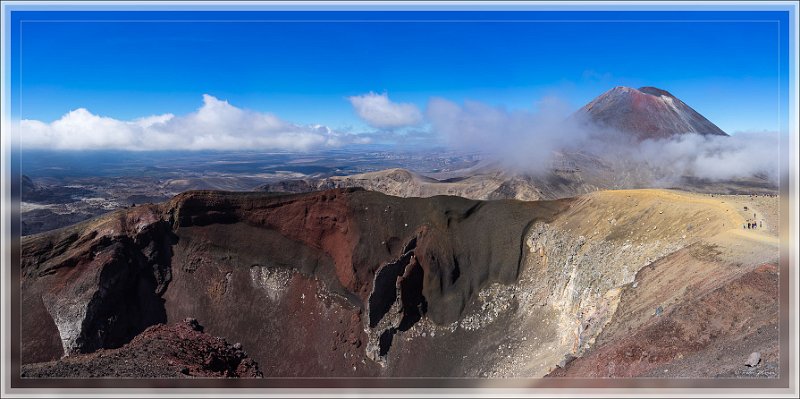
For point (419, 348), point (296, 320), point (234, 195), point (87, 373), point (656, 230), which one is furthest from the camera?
point (234, 195)

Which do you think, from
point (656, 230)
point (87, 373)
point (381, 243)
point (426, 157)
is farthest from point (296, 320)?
point (426, 157)

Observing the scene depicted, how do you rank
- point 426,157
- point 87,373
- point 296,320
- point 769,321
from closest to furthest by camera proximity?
point 769,321, point 87,373, point 296,320, point 426,157

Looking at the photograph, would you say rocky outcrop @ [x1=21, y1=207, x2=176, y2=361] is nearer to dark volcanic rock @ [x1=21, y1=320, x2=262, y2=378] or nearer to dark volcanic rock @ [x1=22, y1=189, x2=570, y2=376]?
dark volcanic rock @ [x1=22, y1=189, x2=570, y2=376]

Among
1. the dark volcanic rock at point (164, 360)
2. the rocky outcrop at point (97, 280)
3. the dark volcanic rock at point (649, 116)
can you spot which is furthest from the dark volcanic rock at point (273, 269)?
the dark volcanic rock at point (649, 116)

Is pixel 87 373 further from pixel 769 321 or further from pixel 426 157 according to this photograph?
pixel 426 157

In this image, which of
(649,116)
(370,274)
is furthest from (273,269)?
(649,116)
